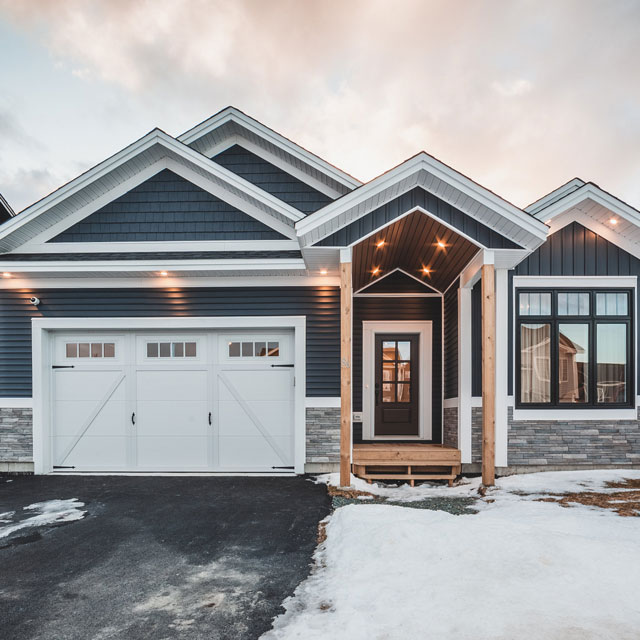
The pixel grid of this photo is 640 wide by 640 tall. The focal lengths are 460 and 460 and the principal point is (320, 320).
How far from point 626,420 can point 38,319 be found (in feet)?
29.6

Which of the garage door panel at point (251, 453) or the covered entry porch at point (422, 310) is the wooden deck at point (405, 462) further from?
the garage door panel at point (251, 453)

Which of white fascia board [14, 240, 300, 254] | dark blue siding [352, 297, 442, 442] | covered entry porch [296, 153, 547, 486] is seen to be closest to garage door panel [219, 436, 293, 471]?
covered entry porch [296, 153, 547, 486]

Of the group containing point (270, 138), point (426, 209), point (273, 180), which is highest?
point (270, 138)

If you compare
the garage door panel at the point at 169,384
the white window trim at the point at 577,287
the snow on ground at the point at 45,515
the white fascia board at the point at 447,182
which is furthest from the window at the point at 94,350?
the white window trim at the point at 577,287

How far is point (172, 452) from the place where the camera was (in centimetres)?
720

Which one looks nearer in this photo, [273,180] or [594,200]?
[594,200]

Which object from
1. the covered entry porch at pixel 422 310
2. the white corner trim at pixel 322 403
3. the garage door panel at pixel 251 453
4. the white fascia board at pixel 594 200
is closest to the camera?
the covered entry porch at pixel 422 310

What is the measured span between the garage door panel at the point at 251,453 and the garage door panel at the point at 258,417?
108 mm

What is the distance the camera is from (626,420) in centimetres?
677

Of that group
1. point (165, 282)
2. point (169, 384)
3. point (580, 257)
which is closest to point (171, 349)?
point (169, 384)

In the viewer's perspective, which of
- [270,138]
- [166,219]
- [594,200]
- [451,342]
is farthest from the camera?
[270,138]

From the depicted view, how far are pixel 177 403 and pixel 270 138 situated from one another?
467cm

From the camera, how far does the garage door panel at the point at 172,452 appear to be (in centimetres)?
718

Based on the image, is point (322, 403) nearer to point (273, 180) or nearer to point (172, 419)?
point (172, 419)
